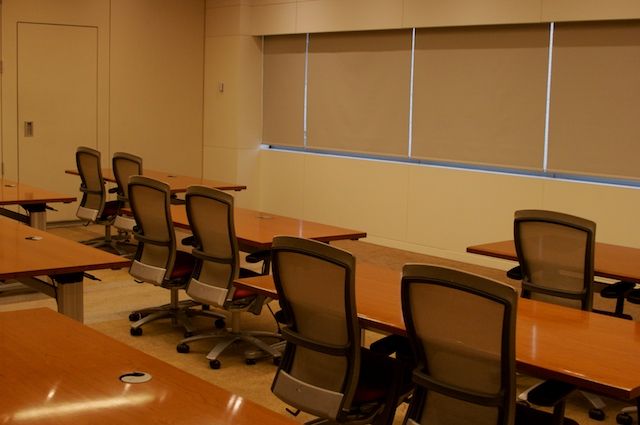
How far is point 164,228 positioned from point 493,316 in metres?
3.14

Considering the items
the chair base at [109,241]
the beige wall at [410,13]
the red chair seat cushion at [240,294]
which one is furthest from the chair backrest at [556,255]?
the chair base at [109,241]

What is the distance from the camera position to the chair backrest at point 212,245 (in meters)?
5.14

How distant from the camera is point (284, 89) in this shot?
11.0m

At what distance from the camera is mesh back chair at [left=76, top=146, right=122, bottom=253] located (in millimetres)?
8117

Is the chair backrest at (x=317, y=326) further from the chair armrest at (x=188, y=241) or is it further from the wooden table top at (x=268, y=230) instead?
the chair armrest at (x=188, y=241)

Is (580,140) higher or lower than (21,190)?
higher

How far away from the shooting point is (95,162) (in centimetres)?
811

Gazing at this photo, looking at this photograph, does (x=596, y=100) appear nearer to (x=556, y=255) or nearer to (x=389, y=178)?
(x=389, y=178)

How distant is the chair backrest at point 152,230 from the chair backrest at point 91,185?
2.39 meters

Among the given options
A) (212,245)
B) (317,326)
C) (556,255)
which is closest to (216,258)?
(212,245)

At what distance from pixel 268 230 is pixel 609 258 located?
2.11 meters

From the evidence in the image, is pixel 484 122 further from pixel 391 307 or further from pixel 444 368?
pixel 444 368

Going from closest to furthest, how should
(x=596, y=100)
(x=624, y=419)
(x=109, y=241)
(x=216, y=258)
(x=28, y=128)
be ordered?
(x=624, y=419) < (x=216, y=258) < (x=596, y=100) < (x=109, y=241) < (x=28, y=128)

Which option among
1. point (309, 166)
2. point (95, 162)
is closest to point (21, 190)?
point (95, 162)
